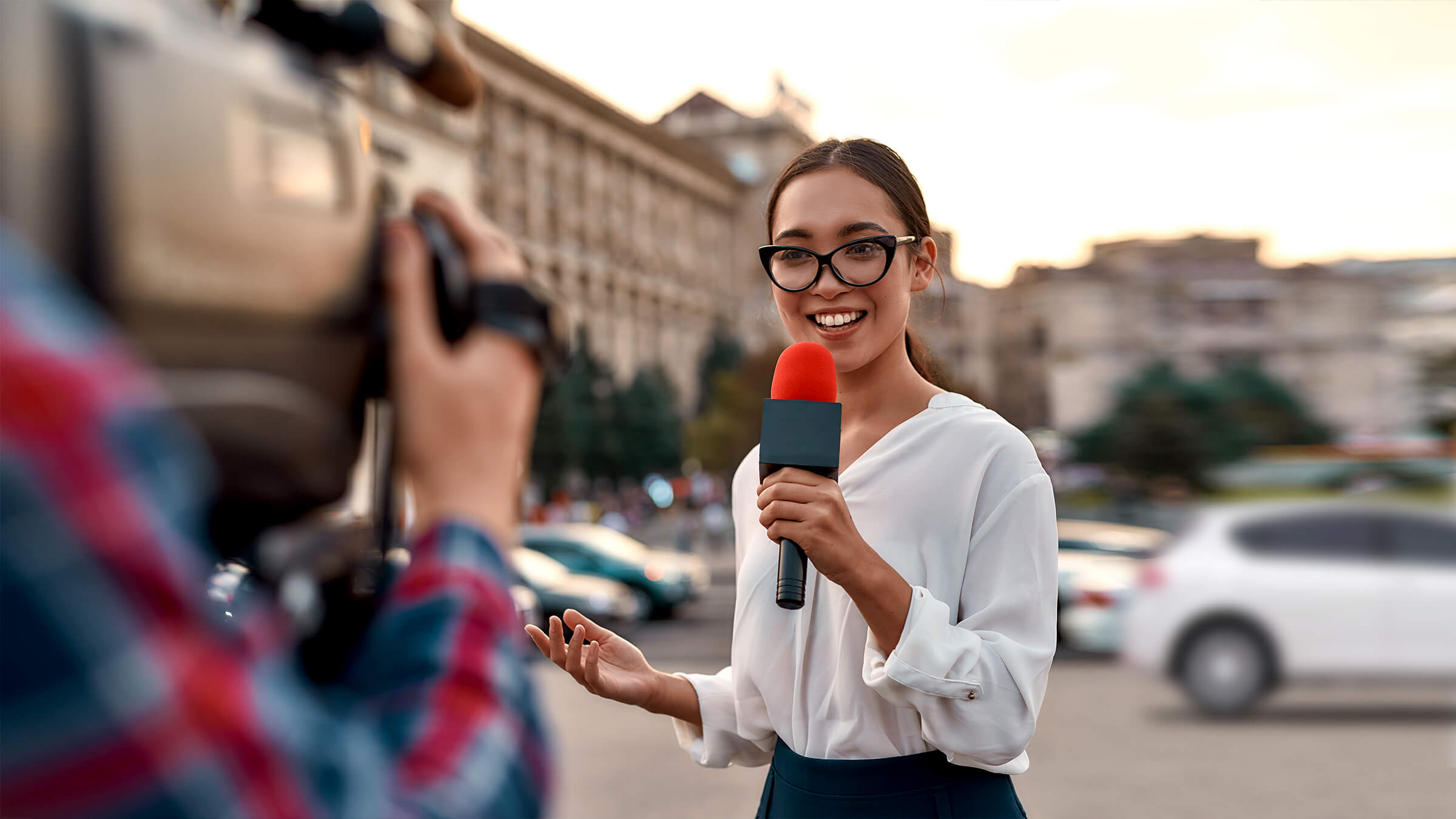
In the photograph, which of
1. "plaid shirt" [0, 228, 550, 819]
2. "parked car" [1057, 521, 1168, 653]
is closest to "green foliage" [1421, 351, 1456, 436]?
"parked car" [1057, 521, 1168, 653]

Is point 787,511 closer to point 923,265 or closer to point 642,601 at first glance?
point 923,265

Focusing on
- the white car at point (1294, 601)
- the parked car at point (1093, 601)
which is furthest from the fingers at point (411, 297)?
the parked car at point (1093, 601)

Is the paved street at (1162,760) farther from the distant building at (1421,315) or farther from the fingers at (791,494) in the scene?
the distant building at (1421,315)

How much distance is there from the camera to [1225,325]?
245ft

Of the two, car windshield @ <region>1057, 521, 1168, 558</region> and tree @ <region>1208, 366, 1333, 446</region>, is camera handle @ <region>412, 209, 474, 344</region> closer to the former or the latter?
car windshield @ <region>1057, 521, 1168, 558</region>

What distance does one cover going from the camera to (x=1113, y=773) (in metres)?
7.37

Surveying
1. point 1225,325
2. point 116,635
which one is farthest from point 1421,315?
point 116,635

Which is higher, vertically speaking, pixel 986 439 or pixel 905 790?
pixel 986 439

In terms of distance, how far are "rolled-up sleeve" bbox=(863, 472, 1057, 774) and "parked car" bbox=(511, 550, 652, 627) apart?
1227 centimetres

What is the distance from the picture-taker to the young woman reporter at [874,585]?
1.52m

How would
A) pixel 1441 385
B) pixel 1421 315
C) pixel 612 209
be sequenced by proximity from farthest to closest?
pixel 612 209
pixel 1421 315
pixel 1441 385

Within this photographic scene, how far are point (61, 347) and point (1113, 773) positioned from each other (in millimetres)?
7742

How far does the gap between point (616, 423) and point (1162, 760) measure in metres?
41.8

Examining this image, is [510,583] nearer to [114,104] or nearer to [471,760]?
[471,760]
